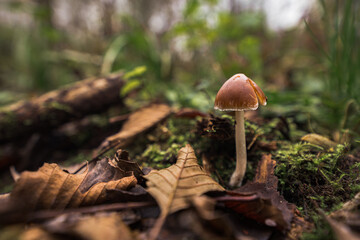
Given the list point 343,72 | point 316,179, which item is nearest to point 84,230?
point 316,179

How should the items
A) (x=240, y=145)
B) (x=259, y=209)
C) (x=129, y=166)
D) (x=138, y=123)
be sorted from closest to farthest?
(x=259, y=209) → (x=129, y=166) → (x=240, y=145) → (x=138, y=123)

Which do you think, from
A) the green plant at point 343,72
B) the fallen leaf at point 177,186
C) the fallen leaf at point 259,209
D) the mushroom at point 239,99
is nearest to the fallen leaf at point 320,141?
the green plant at point 343,72

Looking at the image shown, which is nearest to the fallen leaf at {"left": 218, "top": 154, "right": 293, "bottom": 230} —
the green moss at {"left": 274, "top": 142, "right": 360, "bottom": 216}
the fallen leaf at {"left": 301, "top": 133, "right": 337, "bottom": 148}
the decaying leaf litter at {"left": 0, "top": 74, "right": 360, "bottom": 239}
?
the decaying leaf litter at {"left": 0, "top": 74, "right": 360, "bottom": 239}

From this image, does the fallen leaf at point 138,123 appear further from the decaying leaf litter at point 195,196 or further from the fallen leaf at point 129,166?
the fallen leaf at point 129,166

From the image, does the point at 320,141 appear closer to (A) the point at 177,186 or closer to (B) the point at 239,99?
(B) the point at 239,99

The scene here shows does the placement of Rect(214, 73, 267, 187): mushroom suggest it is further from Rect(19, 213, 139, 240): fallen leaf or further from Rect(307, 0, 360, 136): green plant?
Rect(307, 0, 360, 136): green plant

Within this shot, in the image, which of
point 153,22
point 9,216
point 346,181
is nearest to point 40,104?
→ point 9,216

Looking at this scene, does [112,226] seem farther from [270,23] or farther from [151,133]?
[270,23]
